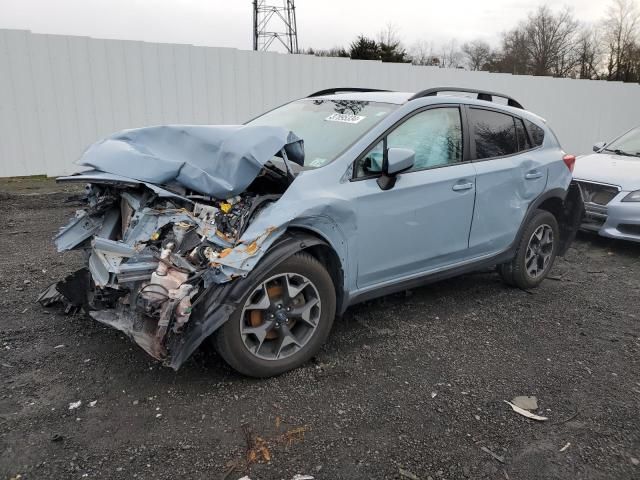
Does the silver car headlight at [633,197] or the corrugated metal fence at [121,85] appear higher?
the corrugated metal fence at [121,85]

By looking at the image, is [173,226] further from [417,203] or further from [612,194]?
[612,194]

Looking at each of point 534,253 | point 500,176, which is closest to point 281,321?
point 500,176

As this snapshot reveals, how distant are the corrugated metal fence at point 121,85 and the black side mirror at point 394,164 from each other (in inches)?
271

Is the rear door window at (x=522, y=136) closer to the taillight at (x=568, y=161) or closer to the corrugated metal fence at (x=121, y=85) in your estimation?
the taillight at (x=568, y=161)

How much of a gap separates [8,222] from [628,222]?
7742 millimetres

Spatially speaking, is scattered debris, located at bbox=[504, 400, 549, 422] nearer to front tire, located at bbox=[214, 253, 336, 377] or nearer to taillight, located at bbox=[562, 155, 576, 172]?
front tire, located at bbox=[214, 253, 336, 377]

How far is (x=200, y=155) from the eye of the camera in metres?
3.45

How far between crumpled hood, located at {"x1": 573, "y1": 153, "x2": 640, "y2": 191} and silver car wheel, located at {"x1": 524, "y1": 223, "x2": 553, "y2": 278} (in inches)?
84.2

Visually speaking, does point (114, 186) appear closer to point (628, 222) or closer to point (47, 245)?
point (47, 245)

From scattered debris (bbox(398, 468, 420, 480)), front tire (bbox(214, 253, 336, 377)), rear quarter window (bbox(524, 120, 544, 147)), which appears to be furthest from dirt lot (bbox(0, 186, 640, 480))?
rear quarter window (bbox(524, 120, 544, 147))

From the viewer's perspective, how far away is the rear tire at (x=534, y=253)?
15.7 feet

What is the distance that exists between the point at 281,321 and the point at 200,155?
125 cm

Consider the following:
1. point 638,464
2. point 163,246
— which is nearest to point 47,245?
point 163,246

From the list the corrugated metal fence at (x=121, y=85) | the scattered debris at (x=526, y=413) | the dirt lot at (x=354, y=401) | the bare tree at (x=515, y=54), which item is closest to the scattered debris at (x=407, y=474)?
the dirt lot at (x=354, y=401)
